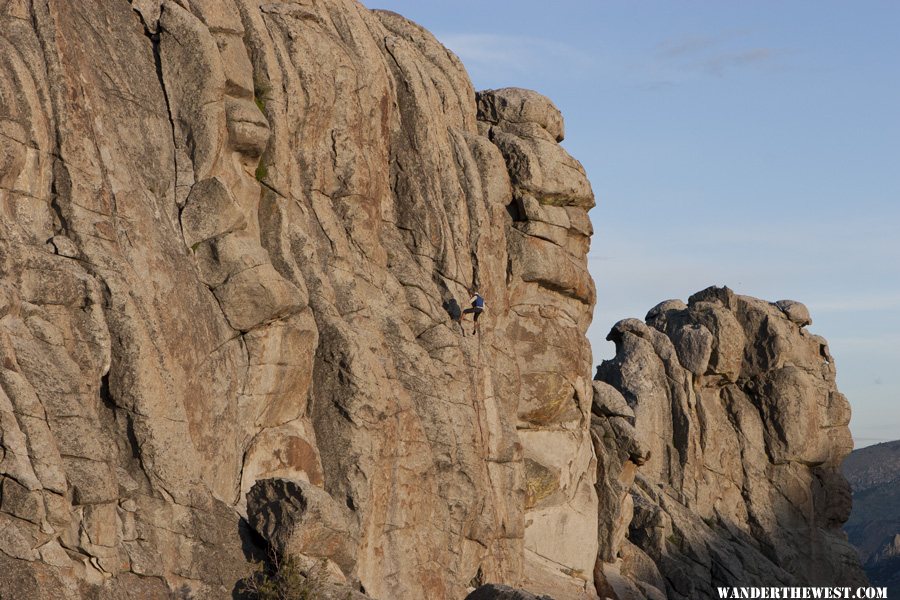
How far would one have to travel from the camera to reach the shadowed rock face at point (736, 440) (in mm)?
80312

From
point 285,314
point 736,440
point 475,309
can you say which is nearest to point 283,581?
point 285,314

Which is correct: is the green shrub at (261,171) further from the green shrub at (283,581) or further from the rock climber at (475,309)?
the green shrub at (283,581)

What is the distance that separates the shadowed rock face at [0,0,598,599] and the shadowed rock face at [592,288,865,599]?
48.3 ft

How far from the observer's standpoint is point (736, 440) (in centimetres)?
8725

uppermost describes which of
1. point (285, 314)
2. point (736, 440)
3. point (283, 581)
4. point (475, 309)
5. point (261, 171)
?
point (261, 171)

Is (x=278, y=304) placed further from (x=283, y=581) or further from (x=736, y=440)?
(x=736, y=440)

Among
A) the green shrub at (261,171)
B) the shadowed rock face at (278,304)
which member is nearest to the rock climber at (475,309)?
the shadowed rock face at (278,304)

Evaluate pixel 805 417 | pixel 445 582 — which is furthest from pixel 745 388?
pixel 445 582

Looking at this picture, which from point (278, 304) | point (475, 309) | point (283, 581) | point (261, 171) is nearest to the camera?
point (283, 581)

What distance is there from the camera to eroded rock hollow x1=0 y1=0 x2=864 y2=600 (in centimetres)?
3778

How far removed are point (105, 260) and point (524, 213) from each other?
27736 millimetres

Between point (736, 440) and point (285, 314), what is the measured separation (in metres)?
46.7

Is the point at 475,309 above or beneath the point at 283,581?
above

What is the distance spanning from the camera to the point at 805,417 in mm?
88250
